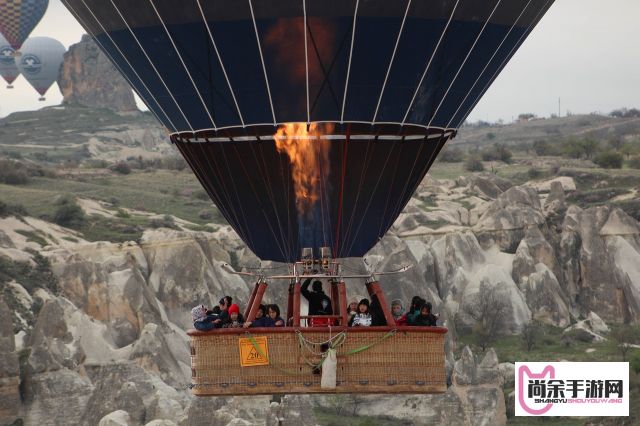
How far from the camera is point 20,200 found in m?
73.9

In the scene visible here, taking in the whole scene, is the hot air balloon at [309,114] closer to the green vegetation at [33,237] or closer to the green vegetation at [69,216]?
the green vegetation at [33,237]

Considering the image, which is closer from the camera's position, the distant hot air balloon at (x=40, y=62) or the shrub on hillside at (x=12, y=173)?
the shrub on hillside at (x=12, y=173)

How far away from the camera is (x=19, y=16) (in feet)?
284

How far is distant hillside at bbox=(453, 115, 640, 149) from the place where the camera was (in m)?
132

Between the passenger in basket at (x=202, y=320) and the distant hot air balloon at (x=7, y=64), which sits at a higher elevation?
the distant hot air balloon at (x=7, y=64)

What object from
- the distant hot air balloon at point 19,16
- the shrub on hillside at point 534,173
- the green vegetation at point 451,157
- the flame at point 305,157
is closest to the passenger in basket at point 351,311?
the flame at point 305,157

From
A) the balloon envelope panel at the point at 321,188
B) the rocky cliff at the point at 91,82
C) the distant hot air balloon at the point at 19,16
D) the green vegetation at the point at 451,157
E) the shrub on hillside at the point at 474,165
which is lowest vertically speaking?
the balloon envelope panel at the point at 321,188

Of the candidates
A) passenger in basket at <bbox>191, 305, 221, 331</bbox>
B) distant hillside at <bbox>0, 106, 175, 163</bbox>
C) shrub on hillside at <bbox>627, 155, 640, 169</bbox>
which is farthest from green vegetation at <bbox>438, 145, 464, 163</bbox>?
passenger in basket at <bbox>191, 305, 221, 331</bbox>

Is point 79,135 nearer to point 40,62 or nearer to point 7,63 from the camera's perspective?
point 40,62

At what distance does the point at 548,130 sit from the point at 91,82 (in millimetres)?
33221

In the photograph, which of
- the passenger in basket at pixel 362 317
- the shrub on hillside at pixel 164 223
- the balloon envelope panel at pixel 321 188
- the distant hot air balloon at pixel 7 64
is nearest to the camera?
the passenger in basket at pixel 362 317

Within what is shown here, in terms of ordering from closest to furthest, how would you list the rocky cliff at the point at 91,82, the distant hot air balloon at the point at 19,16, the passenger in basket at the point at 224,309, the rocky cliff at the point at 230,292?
the passenger in basket at the point at 224,309 → the rocky cliff at the point at 230,292 → the distant hot air balloon at the point at 19,16 → the rocky cliff at the point at 91,82

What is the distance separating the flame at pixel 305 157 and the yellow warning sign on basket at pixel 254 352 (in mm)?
2259

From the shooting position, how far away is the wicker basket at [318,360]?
22.0 meters
